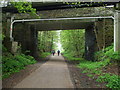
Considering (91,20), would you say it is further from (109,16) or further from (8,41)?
(8,41)

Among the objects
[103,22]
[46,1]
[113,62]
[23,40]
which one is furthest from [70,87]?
[23,40]

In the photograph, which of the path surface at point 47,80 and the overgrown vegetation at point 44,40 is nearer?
the path surface at point 47,80

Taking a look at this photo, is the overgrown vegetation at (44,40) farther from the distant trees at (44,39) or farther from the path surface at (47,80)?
the path surface at (47,80)

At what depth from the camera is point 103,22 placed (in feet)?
37.3

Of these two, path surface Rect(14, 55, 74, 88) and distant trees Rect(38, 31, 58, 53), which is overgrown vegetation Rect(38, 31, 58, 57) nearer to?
distant trees Rect(38, 31, 58, 53)

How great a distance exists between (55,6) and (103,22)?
17.3 ft

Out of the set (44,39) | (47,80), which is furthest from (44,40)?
(47,80)

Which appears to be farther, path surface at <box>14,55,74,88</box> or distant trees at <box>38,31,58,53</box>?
distant trees at <box>38,31,58,53</box>

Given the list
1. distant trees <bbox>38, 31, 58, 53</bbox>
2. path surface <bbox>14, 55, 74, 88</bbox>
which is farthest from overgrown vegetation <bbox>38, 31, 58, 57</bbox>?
path surface <bbox>14, 55, 74, 88</bbox>

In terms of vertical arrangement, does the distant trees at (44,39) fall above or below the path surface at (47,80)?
above

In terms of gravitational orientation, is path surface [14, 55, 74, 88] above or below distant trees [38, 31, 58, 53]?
below

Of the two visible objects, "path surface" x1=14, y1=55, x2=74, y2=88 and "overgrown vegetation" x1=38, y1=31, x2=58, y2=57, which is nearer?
"path surface" x1=14, y1=55, x2=74, y2=88

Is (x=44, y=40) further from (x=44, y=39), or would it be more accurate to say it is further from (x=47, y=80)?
(x=47, y=80)

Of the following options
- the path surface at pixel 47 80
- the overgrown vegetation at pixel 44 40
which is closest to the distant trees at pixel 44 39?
the overgrown vegetation at pixel 44 40
